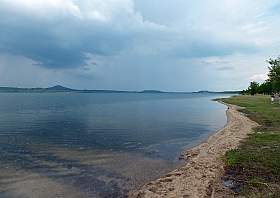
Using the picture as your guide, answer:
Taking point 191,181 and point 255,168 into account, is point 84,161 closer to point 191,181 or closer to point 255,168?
point 191,181

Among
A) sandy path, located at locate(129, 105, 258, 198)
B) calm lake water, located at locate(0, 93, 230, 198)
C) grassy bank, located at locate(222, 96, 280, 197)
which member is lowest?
calm lake water, located at locate(0, 93, 230, 198)

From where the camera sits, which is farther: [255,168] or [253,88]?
[253,88]

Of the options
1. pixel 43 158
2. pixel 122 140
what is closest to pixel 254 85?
pixel 122 140

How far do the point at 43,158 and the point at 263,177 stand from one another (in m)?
15.9

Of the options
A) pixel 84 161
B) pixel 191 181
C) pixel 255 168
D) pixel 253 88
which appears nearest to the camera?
pixel 191 181

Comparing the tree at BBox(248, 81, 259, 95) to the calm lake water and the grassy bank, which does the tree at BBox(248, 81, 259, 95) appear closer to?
the calm lake water

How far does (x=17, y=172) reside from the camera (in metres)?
19.9

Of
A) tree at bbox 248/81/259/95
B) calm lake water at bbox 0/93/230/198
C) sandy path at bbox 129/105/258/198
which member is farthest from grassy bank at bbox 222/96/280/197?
tree at bbox 248/81/259/95

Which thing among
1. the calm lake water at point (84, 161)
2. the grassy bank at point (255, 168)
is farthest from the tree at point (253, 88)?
the grassy bank at point (255, 168)

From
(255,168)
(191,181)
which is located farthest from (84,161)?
(255,168)

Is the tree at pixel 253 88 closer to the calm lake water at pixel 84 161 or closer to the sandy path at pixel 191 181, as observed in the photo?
the calm lake water at pixel 84 161

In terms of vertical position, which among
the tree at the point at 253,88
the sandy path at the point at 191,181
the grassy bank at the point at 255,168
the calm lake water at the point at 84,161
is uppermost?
the tree at the point at 253,88

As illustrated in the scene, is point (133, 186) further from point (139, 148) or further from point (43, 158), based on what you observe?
point (139, 148)

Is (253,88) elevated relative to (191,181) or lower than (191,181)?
elevated
